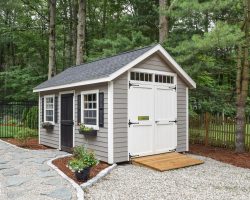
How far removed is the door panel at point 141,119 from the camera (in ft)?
28.5

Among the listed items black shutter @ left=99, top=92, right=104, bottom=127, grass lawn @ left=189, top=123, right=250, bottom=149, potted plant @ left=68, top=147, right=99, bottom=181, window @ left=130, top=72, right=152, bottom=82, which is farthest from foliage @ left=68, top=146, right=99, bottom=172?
grass lawn @ left=189, top=123, right=250, bottom=149

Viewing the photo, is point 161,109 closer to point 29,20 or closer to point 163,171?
point 163,171

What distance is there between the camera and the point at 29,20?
26.2 meters

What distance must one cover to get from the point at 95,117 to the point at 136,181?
9.08 ft

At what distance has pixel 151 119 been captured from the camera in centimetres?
916

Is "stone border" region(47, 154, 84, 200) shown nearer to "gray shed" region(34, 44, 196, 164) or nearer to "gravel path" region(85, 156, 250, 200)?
"gravel path" region(85, 156, 250, 200)

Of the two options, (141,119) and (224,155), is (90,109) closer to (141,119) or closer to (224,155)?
(141,119)

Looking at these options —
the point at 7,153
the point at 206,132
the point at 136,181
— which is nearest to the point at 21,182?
the point at 136,181

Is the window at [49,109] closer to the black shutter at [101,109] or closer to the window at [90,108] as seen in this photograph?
the window at [90,108]

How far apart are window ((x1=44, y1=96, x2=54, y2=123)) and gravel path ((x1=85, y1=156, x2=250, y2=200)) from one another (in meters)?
4.62

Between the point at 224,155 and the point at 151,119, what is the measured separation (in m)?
2.81

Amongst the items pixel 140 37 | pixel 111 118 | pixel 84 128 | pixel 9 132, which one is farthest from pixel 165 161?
pixel 9 132

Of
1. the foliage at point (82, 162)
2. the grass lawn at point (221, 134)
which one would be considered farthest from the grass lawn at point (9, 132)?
the foliage at point (82, 162)

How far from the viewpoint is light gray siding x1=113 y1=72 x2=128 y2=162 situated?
834 cm
